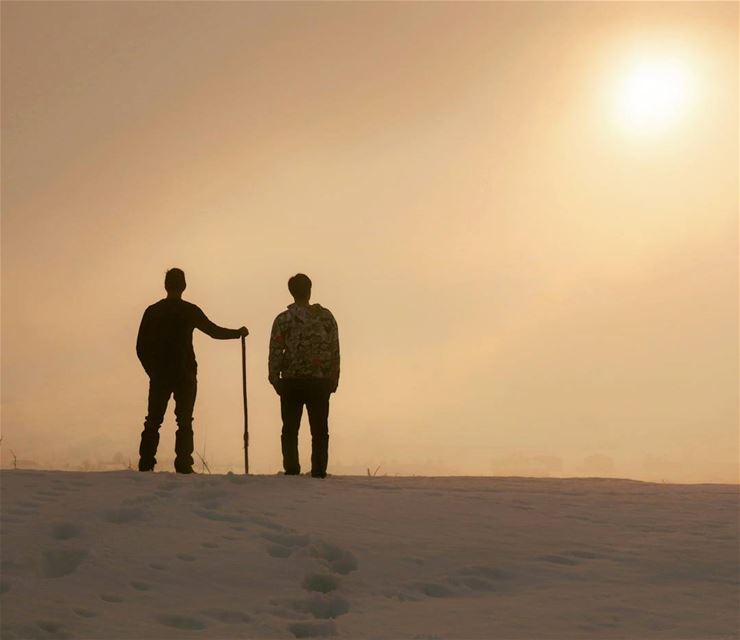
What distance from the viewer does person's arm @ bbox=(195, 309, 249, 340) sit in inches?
531

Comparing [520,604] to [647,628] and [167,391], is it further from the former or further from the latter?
[167,391]

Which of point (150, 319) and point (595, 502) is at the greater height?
point (150, 319)

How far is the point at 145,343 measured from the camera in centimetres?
1328

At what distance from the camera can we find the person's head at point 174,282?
44.0ft

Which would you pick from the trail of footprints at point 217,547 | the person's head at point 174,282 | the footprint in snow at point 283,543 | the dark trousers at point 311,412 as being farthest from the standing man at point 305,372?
the footprint in snow at point 283,543

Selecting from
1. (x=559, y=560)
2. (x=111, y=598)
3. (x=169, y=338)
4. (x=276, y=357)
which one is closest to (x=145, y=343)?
(x=169, y=338)

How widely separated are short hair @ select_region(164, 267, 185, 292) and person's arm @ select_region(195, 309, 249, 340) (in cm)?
37

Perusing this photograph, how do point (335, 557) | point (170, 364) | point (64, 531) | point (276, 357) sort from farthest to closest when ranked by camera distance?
point (170, 364), point (276, 357), point (64, 531), point (335, 557)

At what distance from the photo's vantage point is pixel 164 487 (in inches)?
438

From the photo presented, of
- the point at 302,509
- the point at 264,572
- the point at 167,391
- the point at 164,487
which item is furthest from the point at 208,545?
the point at 167,391

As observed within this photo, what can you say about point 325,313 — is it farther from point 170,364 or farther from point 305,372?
point 170,364

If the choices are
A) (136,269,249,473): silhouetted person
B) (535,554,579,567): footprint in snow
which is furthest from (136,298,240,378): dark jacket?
(535,554,579,567): footprint in snow

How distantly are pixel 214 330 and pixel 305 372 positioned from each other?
165cm

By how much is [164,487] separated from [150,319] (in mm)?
2807
